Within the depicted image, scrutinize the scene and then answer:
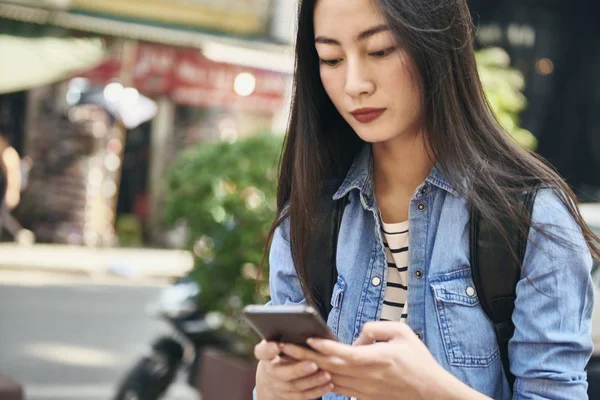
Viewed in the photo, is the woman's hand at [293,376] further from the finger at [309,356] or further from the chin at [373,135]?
the chin at [373,135]

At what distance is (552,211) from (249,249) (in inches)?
119

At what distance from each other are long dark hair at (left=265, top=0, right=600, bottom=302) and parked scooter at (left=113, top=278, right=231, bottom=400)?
3093 mm

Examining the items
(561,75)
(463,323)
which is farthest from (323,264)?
(561,75)

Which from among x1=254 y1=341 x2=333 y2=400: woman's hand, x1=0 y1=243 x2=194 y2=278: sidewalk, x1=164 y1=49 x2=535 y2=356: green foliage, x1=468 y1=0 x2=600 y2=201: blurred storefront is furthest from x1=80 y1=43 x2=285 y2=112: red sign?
x1=254 y1=341 x2=333 y2=400: woman's hand

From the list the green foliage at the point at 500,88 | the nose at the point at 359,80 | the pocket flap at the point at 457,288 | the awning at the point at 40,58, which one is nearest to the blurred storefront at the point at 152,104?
the awning at the point at 40,58

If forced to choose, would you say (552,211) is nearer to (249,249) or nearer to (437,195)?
(437,195)

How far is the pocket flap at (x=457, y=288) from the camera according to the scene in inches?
65.7

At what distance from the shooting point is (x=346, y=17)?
5.68ft

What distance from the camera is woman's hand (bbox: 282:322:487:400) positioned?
4.80ft

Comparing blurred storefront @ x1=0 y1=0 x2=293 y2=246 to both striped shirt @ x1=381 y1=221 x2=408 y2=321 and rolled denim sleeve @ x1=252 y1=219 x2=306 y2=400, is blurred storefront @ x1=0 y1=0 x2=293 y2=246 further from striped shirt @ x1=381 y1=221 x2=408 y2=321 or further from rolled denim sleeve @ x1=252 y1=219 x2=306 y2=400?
striped shirt @ x1=381 y1=221 x2=408 y2=321

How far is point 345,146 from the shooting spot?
201cm

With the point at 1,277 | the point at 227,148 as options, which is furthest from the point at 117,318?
the point at 227,148

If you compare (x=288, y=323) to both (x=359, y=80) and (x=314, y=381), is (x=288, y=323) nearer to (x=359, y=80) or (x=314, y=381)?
(x=314, y=381)

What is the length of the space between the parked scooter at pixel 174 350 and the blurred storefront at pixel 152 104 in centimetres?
611
